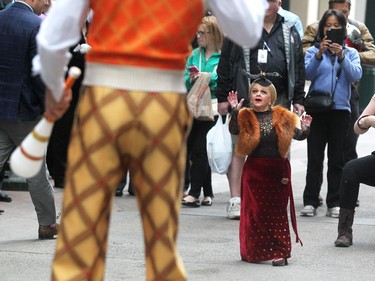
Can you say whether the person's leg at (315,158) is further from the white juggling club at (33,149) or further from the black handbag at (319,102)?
the white juggling club at (33,149)

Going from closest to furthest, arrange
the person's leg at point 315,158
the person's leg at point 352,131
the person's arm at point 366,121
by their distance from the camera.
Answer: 1. the person's arm at point 366,121
2. the person's leg at point 315,158
3. the person's leg at point 352,131

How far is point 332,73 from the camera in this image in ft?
33.2

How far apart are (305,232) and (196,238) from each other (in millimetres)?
1035

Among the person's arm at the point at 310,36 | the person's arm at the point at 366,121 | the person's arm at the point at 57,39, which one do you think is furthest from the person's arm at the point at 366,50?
the person's arm at the point at 57,39

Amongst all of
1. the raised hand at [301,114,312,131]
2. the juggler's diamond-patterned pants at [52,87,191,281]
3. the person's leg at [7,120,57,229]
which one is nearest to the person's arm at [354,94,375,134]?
the raised hand at [301,114,312,131]

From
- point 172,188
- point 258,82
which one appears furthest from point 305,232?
point 172,188

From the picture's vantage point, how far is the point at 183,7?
398 centimetres

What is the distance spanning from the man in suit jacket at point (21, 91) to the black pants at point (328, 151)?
2.92 metres

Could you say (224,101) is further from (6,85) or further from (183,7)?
(183,7)

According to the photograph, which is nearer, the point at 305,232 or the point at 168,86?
the point at 168,86

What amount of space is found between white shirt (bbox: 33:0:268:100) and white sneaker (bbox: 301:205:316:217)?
6.22 metres

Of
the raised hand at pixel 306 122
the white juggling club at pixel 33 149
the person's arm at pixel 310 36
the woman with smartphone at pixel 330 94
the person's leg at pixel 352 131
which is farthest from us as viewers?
the person's arm at pixel 310 36

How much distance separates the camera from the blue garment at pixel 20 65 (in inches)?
331

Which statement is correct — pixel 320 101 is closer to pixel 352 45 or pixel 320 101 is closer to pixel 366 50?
pixel 352 45
